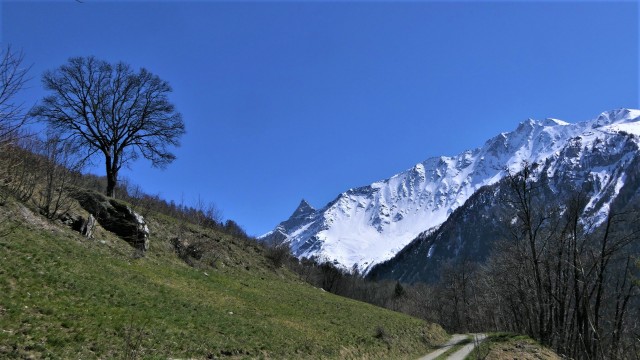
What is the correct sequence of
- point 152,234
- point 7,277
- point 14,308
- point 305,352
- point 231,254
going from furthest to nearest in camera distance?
point 231,254, point 152,234, point 305,352, point 7,277, point 14,308

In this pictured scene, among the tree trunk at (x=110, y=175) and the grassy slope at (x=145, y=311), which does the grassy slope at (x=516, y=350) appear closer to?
the grassy slope at (x=145, y=311)

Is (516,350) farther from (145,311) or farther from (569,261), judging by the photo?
(145,311)

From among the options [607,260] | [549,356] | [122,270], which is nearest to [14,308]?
[122,270]

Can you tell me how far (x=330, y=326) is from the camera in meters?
26.3

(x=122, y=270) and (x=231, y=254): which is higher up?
(x=231, y=254)

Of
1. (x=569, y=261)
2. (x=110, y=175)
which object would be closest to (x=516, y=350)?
(x=569, y=261)

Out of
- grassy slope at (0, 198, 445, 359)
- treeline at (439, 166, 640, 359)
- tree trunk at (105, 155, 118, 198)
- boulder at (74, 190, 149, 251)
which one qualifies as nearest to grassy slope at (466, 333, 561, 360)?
treeline at (439, 166, 640, 359)

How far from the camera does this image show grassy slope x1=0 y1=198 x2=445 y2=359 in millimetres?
11750

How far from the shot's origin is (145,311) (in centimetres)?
1593

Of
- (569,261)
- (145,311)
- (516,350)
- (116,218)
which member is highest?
(569,261)

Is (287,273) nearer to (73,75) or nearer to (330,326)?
(330,326)

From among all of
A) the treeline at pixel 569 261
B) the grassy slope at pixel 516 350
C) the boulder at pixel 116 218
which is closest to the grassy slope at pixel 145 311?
the boulder at pixel 116 218

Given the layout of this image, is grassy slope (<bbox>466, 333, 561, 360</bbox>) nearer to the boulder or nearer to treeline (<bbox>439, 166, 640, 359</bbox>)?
treeline (<bbox>439, 166, 640, 359</bbox>)

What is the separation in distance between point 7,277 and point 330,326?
17.3 metres
